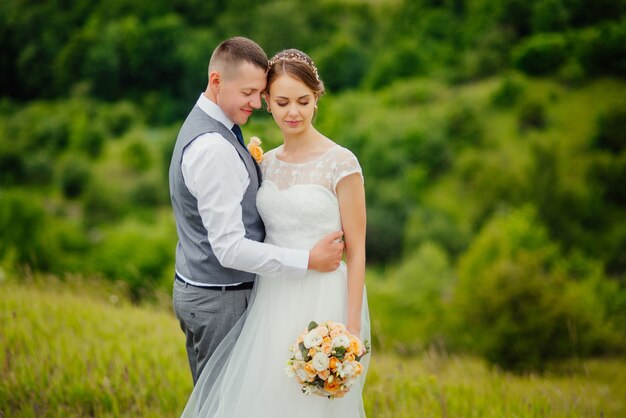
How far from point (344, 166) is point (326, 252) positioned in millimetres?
407

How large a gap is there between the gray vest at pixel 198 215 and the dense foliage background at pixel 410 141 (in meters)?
20.9

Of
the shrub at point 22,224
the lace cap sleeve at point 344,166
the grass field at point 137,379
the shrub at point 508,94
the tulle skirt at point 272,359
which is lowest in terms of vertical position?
the shrub at point 22,224

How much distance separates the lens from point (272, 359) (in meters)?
2.79

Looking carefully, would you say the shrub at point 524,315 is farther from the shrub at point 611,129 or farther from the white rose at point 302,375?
the shrub at point 611,129

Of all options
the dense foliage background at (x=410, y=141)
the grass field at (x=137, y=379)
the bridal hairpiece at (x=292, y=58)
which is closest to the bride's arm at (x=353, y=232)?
the bridal hairpiece at (x=292, y=58)

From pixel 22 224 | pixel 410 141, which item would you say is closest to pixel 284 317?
pixel 22 224

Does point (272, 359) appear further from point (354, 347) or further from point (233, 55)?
point (233, 55)

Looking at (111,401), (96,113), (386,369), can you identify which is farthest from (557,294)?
(96,113)

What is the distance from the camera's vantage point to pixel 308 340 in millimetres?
2541

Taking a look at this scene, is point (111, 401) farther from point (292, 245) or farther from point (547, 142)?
point (547, 142)

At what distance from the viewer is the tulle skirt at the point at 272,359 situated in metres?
2.74

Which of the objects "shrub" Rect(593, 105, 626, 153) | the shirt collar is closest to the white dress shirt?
the shirt collar

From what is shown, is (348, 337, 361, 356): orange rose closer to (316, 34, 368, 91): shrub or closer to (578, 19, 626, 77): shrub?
(578, 19, 626, 77): shrub

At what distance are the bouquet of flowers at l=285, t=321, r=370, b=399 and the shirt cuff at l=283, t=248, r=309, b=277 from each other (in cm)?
27
